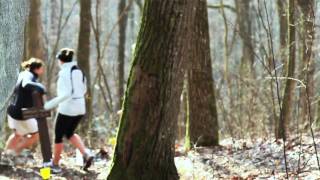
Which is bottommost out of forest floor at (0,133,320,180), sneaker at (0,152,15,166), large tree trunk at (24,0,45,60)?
sneaker at (0,152,15,166)

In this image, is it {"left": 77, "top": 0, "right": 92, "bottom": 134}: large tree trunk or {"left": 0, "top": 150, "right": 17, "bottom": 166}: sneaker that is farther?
{"left": 77, "top": 0, "right": 92, "bottom": 134}: large tree trunk

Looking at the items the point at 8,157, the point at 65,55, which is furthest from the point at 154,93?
the point at 8,157

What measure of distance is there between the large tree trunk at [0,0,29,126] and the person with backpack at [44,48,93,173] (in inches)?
94.0

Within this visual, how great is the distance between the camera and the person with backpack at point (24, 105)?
884cm

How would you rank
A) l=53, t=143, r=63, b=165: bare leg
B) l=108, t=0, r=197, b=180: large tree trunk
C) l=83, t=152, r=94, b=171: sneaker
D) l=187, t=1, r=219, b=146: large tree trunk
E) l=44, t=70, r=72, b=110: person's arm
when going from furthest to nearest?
l=187, t=1, r=219, b=146: large tree trunk, l=53, t=143, r=63, b=165: bare leg, l=83, t=152, r=94, b=171: sneaker, l=44, t=70, r=72, b=110: person's arm, l=108, t=0, r=197, b=180: large tree trunk

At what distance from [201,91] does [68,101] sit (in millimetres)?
2013

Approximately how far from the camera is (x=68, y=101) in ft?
28.5

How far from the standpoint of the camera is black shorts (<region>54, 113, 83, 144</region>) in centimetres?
878

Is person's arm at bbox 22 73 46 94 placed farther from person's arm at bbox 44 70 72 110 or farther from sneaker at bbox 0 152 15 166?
sneaker at bbox 0 152 15 166

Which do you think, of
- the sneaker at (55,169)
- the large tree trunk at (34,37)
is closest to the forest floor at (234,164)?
the sneaker at (55,169)

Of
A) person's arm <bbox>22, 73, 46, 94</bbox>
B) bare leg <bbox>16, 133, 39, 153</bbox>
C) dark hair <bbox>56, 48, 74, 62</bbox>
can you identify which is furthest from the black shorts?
dark hair <bbox>56, 48, 74, 62</bbox>

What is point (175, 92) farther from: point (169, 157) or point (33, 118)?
point (33, 118)

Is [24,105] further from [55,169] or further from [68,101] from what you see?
[55,169]

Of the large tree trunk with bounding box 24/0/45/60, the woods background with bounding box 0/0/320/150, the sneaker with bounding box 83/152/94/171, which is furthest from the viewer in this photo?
the large tree trunk with bounding box 24/0/45/60
